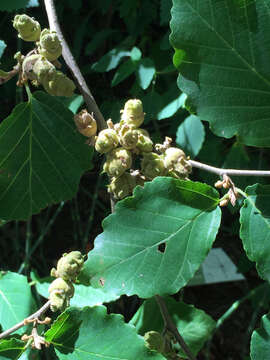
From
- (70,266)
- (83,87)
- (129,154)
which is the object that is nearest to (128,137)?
(129,154)

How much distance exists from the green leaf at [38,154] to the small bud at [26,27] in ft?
0.51

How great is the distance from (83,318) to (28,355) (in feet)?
0.52

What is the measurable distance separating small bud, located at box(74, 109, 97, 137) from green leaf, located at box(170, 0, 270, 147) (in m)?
0.18

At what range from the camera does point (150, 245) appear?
34.5 inches

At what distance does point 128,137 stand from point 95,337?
392mm

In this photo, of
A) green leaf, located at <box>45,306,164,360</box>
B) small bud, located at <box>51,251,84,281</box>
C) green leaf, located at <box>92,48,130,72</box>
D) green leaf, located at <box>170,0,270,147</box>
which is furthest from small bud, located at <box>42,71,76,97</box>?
green leaf, located at <box>92,48,130,72</box>

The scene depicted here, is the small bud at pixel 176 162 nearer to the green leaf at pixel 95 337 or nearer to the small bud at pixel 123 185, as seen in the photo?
the small bud at pixel 123 185

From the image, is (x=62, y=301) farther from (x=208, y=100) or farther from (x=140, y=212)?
(x=208, y=100)

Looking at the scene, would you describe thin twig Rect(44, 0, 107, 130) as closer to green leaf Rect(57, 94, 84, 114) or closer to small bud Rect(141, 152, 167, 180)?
small bud Rect(141, 152, 167, 180)

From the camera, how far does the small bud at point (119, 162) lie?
851 millimetres

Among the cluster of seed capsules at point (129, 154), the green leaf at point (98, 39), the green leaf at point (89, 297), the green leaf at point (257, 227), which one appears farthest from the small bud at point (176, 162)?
the green leaf at point (98, 39)

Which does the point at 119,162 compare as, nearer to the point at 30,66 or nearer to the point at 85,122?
the point at 85,122

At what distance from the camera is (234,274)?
5.86 feet

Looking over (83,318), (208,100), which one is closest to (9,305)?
(83,318)
